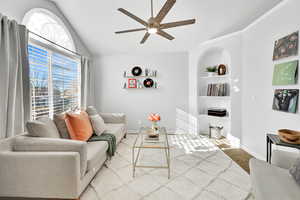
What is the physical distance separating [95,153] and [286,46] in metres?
3.13

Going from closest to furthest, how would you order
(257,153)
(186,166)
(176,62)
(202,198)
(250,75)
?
(202,198) → (186,166) → (257,153) → (250,75) → (176,62)

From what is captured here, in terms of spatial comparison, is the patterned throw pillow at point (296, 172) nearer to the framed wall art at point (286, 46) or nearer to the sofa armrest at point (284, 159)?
the sofa armrest at point (284, 159)

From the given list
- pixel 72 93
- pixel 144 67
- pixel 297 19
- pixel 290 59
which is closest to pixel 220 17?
pixel 297 19

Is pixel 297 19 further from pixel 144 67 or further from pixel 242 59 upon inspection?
pixel 144 67

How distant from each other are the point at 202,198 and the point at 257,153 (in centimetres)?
173

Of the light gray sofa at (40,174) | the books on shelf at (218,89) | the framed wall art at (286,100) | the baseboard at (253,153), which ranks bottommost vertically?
the baseboard at (253,153)

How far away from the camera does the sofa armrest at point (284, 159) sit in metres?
1.47

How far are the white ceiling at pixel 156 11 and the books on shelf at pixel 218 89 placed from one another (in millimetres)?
1195

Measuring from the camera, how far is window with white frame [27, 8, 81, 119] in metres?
2.42

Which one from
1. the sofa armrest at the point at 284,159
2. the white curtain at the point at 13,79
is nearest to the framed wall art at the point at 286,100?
the sofa armrest at the point at 284,159

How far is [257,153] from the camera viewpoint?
103 inches

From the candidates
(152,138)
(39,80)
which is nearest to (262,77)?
(152,138)

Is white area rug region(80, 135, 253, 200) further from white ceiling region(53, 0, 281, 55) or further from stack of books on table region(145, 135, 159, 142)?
white ceiling region(53, 0, 281, 55)

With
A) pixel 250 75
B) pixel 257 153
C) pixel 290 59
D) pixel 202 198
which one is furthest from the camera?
pixel 250 75
